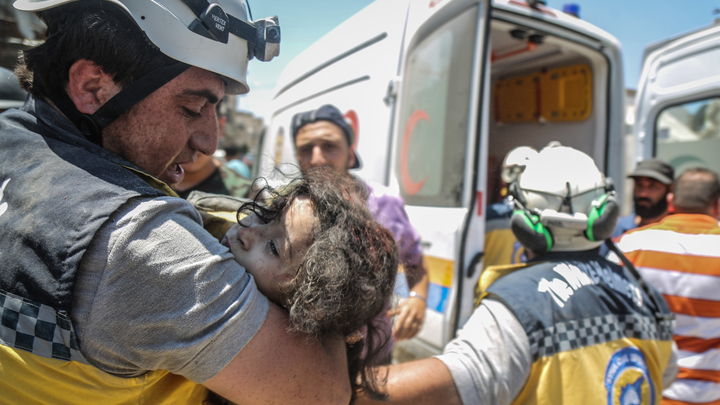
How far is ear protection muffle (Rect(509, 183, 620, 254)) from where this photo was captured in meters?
1.57

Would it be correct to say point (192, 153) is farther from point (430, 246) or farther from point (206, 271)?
point (430, 246)

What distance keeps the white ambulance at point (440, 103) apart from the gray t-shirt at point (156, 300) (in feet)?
6.73

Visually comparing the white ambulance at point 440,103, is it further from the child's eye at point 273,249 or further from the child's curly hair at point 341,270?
the child's eye at point 273,249

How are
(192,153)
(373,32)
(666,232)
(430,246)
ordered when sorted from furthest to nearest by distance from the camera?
(373,32) < (430,246) < (666,232) < (192,153)

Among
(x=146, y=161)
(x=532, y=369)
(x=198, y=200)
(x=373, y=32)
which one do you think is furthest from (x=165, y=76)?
(x=373, y=32)

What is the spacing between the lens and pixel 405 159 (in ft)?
9.81

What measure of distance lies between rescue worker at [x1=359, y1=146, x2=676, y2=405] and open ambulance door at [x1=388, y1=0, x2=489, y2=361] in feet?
3.24

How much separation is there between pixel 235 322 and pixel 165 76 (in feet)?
2.01

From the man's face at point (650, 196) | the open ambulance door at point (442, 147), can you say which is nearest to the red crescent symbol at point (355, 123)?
the open ambulance door at point (442, 147)

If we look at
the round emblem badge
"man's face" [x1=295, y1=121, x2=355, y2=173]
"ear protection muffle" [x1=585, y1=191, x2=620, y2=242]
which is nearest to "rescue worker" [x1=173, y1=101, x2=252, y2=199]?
"man's face" [x1=295, y1=121, x2=355, y2=173]

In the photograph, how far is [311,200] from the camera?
1.08 m

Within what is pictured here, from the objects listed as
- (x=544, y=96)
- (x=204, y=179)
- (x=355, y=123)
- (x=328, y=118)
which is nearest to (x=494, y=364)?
(x=328, y=118)

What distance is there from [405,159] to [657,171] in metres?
2.42

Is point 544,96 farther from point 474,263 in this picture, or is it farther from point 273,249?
point 273,249
